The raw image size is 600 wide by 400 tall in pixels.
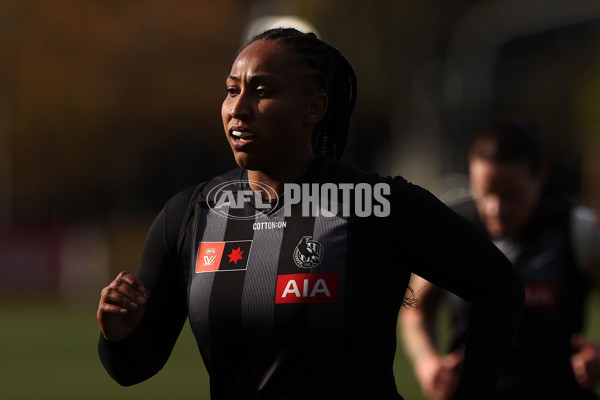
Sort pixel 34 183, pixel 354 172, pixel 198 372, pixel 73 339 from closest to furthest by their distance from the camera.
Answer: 1. pixel 354 172
2. pixel 198 372
3. pixel 73 339
4. pixel 34 183

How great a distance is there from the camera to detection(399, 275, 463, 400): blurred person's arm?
5.26 metres

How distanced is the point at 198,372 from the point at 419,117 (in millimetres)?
22154

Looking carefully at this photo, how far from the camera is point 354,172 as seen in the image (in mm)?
3570

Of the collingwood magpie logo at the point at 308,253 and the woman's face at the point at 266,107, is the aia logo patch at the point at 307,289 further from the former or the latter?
the woman's face at the point at 266,107

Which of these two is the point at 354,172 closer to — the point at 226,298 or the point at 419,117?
the point at 226,298

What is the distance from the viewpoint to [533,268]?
18.2ft

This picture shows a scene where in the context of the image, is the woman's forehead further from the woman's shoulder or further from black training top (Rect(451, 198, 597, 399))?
black training top (Rect(451, 198, 597, 399))

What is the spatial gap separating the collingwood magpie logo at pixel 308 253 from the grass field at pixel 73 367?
7516 millimetres

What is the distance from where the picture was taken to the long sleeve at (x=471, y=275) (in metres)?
3.43

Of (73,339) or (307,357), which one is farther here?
(73,339)

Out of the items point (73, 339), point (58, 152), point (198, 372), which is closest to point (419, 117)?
point (58, 152)

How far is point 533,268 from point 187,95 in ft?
98.3

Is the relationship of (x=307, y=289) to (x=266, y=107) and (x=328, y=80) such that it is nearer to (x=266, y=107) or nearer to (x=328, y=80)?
(x=266, y=107)

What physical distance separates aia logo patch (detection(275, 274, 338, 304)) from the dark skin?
0.31 m
